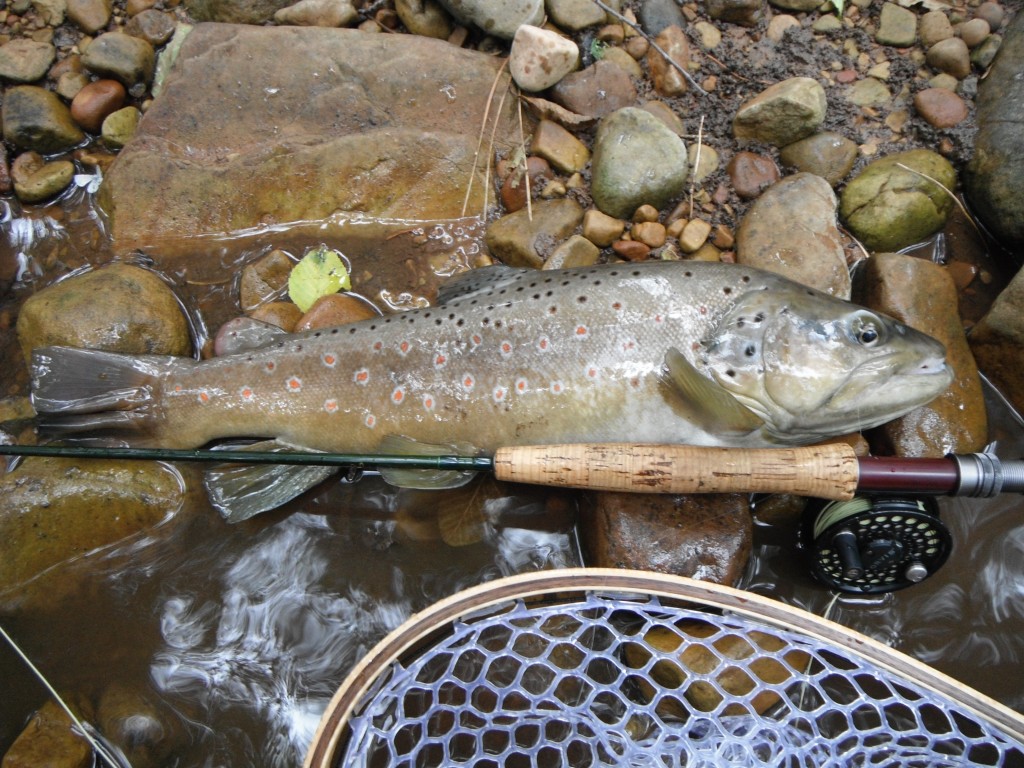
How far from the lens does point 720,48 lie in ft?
12.2

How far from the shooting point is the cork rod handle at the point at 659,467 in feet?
7.61

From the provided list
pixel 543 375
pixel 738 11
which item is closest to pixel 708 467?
pixel 543 375

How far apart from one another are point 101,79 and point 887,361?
179 inches

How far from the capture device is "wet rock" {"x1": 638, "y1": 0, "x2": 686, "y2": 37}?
147 inches

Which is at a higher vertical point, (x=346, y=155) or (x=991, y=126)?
(x=991, y=126)

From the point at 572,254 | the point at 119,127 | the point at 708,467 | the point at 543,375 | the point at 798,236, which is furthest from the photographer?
the point at 119,127

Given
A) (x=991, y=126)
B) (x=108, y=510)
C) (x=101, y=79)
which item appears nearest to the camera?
(x=108, y=510)

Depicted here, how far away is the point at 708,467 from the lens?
7.72 ft

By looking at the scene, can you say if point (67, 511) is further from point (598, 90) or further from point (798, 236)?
point (798, 236)

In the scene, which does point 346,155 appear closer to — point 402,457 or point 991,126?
point 402,457

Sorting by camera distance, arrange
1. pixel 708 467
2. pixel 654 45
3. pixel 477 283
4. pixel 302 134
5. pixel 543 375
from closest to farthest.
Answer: pixel 708 467, pixel 543 375, pixel 477 283, pixel 302 134, pixel 654 45

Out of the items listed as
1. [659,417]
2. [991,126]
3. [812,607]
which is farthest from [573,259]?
[991,126]

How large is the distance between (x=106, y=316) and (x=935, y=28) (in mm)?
4606

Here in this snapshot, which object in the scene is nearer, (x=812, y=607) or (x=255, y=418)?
(x=812, y=607)
